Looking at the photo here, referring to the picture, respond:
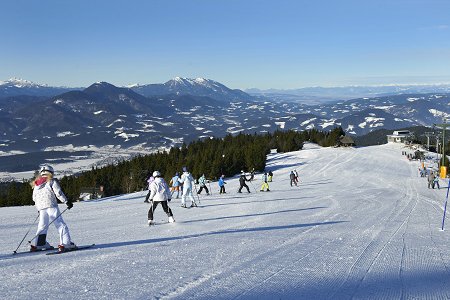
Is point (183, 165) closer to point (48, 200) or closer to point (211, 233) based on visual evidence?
point (211, 233)

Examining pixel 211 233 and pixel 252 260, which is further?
pixel 211 233

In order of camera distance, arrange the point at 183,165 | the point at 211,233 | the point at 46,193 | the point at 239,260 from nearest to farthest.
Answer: the point at 239,260 < the point at 46,193 < the point at 211,233 < the point at 183,165

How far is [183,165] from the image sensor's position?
69062 mm

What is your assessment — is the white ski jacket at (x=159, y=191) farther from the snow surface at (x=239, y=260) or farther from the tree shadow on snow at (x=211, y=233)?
the tree shadow on snow at (x=211, y=233)

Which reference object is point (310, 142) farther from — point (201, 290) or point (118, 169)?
point (201, 290)

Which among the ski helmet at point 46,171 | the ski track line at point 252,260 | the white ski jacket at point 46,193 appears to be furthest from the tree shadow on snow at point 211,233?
the ski helmet at point 46,171

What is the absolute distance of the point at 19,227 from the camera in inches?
533

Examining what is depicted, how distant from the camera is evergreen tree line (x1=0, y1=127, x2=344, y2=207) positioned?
5972 cm

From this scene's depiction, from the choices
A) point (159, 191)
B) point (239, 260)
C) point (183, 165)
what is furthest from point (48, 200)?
point (183, 165)

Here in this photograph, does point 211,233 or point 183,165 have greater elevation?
point 211,233

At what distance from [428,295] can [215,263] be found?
10.8 ft

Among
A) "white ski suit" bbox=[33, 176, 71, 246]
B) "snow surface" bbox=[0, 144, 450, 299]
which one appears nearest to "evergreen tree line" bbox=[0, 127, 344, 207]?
"snow surface" bbox=[0, 144, 450, 299]

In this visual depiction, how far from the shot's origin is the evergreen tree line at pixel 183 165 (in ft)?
196

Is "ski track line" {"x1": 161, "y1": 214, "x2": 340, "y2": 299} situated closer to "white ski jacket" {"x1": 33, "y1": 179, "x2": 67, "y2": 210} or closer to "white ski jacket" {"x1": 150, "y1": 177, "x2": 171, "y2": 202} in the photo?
"white ski jacket" {"x1": 33, "y1": 179, "x2": 67, "y2": 210}
